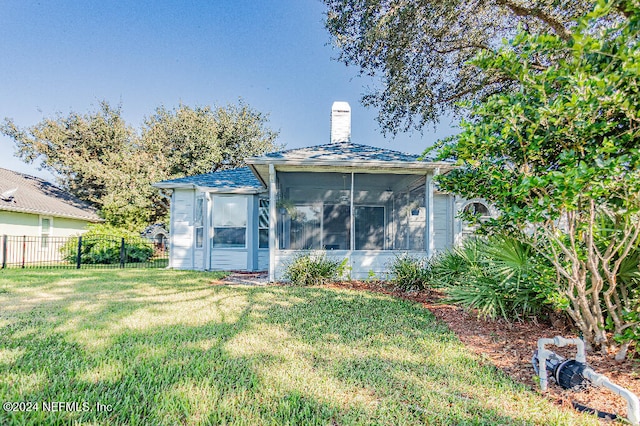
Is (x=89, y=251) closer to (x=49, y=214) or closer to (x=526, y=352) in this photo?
(x=49, y=214)

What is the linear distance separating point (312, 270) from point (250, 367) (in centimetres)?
475

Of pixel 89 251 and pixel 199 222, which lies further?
pixel 89 251

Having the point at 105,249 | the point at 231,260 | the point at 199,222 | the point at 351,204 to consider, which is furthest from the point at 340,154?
the point at 105,249

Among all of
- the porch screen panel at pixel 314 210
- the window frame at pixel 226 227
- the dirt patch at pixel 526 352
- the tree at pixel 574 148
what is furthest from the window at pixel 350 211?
the tree at pixel 574 148

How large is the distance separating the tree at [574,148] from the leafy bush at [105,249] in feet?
47.5

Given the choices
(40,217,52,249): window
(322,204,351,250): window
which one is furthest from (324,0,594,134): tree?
(40,217,52,249): window

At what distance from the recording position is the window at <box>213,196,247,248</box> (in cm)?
1083

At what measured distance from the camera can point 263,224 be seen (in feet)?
36.1

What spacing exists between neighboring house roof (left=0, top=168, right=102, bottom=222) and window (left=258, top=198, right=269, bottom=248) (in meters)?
10.7

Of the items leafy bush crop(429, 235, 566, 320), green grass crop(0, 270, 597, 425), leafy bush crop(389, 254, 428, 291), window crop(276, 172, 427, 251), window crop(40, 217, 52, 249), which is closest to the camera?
green grass crop(0, 270, 597, 425)

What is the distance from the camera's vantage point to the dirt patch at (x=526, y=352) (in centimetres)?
259

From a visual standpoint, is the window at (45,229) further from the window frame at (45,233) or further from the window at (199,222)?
the window at (199,222)

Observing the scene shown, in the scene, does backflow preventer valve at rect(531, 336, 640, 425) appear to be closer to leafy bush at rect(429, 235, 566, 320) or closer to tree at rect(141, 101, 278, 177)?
leafy bush at rect(429, 235, 566, 320)

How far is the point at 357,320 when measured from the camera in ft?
15.8
